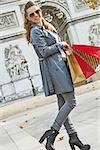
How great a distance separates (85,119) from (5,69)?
600 inches

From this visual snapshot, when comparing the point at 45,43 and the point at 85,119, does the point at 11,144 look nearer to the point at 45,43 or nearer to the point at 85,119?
the point at 85,119

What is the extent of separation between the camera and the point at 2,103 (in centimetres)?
2261

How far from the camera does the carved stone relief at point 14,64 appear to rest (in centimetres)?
2289

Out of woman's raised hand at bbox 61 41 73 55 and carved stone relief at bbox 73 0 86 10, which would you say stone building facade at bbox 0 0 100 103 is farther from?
woman's raised hand at bbox 61 41 73 55

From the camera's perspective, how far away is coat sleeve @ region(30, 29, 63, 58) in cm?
498

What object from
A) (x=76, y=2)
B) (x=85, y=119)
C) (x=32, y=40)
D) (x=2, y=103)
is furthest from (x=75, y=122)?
(x=76, y=2)

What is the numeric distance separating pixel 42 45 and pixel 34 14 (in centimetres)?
37

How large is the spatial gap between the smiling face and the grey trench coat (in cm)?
9

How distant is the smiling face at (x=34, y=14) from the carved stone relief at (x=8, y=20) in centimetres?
1797

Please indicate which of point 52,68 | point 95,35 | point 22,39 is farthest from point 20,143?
point 95,35

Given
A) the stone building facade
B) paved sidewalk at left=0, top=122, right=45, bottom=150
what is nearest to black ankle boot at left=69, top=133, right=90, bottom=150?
paved sidewalk at left=0, top=122, right=45, bottom=150

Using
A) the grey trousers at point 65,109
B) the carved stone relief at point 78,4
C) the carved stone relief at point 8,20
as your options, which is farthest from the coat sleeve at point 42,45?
the carved stone relief at point 78,4

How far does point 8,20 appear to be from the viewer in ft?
75.9

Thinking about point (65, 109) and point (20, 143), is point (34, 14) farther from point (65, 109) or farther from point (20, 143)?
point (20, 143)
